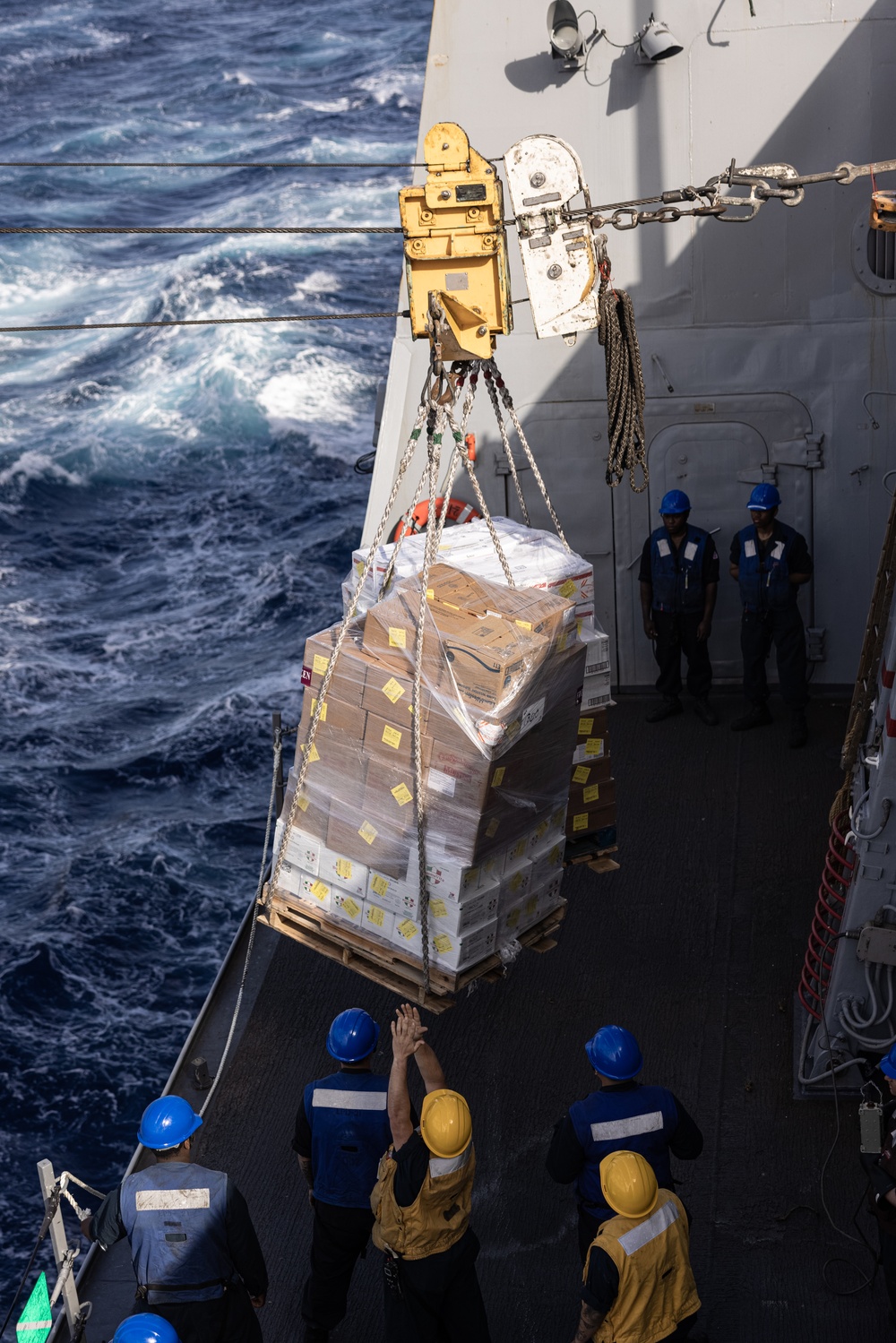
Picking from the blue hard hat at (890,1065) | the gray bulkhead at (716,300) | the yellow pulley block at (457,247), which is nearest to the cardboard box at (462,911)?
the blue hard hat at (890,1065)

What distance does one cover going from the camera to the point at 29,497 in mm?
22344

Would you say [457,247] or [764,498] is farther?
[764,498]

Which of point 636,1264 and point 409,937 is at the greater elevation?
point 409,937

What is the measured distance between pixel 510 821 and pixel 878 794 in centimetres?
156

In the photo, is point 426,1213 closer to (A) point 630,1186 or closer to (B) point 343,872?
(A) point 630,1186

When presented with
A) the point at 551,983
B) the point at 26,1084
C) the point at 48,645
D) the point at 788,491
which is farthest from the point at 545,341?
the point at 48,645

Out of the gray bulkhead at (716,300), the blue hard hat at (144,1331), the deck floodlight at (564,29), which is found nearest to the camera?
the blue hard hat at (144,1331)

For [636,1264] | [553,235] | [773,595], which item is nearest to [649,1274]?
[636,1264]

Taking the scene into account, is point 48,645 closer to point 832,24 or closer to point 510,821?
point 832,24

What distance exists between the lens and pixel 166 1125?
16.5 feet

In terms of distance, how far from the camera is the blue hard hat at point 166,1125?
16.5 ft

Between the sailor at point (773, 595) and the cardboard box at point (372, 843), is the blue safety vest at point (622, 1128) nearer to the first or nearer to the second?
the cardboard box at point (372, 843)

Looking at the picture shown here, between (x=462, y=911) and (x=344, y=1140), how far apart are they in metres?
0.97

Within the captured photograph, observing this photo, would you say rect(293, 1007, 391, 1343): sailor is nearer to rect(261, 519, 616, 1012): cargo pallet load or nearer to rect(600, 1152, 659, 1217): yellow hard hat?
rect(261, 519, 616, 1012): cargo pallet load
